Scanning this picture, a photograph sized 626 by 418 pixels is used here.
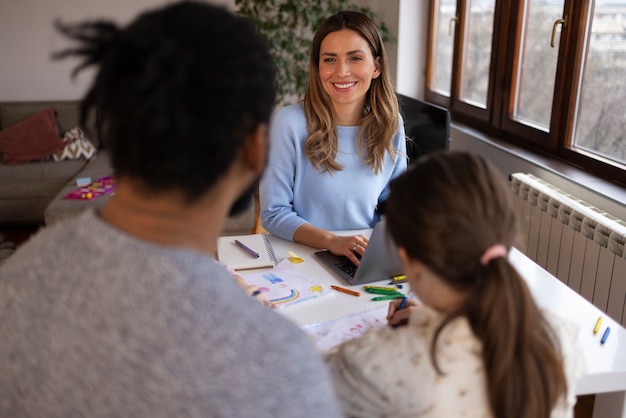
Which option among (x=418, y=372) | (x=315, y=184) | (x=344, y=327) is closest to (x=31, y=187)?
(x=315, y=184)

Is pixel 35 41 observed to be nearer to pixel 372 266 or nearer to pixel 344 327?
pixel 372 266

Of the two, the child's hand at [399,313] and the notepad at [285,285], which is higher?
the child's hand at [399,313]

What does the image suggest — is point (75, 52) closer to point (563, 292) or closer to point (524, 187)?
point (563, 292)

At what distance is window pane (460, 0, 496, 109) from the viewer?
3.37m

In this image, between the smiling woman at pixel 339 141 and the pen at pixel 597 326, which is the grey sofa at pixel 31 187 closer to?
the smiling woman at pixel 339 141

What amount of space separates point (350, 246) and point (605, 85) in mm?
1477

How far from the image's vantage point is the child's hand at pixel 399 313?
1179 millimetres

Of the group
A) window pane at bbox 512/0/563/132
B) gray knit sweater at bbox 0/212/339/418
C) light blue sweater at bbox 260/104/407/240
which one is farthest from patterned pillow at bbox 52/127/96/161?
gray knit sweater at bbox 0/212/339/418

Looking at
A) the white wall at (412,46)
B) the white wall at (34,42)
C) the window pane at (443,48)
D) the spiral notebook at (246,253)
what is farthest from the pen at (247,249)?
the white wall at (34,42)

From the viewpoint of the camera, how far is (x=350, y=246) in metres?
1.64

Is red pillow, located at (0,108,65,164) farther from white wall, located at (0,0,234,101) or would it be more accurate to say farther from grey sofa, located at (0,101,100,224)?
white wall, located at (0,0,234,101)

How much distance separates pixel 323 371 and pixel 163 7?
414 millimetres

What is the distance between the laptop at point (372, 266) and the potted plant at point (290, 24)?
2.59 m

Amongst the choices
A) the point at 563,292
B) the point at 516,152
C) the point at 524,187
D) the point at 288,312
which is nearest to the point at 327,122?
the point at 288,312
